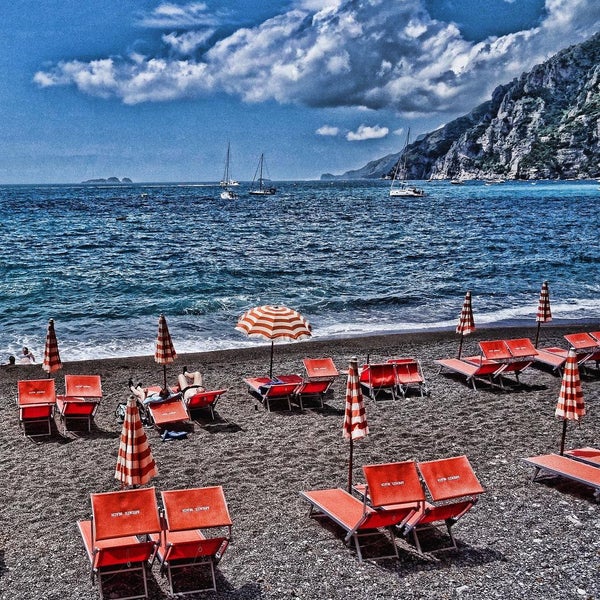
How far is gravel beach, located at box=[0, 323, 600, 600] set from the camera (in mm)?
7480

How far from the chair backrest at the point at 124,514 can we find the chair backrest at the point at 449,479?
371 centimetres

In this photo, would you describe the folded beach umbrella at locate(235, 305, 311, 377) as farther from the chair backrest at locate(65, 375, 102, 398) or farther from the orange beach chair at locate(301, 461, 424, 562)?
the orange beach chair at locate(301, 461, 424, 562)

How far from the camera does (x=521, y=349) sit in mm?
16609

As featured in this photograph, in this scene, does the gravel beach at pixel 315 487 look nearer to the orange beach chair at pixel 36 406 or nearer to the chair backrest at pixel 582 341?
the orange beach chair at pixel 36 406

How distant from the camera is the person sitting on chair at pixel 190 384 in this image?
14070 mm

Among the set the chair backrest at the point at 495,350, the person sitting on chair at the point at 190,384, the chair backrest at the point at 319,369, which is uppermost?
the chair backrest at the point at 495,350

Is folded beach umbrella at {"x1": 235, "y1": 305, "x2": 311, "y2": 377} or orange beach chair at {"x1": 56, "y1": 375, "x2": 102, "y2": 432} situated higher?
folded beach umbrella at {"x1": 235, "y1": 305, "x2": 311, "y2": 377}

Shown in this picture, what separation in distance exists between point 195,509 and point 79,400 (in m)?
6.50

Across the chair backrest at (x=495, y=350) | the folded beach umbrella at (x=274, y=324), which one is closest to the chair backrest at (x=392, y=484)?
the folded beach umbrella at (x=274, y=324)

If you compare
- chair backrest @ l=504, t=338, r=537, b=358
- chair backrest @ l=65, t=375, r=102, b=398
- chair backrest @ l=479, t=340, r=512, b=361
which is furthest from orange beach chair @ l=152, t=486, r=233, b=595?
chair backrest @ l=504, t=338, r=537, b=358

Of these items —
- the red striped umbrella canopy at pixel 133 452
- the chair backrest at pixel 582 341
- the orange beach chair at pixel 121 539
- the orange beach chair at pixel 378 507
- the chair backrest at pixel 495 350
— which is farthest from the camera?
the chair backrest at pixel 582 341

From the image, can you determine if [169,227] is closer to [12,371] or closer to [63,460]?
[12,371]

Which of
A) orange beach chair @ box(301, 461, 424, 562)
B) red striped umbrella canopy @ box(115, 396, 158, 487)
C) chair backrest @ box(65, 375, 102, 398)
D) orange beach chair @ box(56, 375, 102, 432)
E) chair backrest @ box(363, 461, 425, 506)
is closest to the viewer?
orange beach chair @ box(301, 461, 424, 562)

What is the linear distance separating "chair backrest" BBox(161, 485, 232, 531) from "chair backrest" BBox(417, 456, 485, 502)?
2.85 meters
